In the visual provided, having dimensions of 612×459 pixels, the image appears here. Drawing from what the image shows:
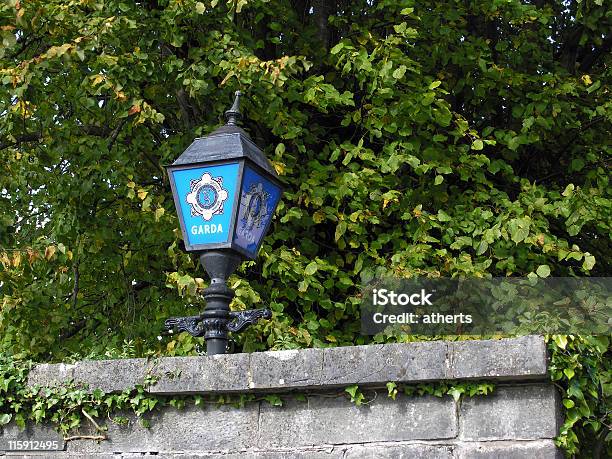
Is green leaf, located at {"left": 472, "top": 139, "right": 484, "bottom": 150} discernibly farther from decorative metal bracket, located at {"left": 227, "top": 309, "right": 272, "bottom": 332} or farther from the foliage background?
decorative metal bracket, located at {"left": 227, "top": 309, "right": 272, "bottom": 332}

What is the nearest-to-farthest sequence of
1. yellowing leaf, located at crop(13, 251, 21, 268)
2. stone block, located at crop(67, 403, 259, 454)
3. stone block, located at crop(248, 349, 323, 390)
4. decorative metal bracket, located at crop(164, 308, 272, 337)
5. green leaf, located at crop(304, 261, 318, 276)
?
stone block, located at crop(248, 349, 323, 390) < stone block, located at crop(67, 403, 259, 454) < decorative metal bracket, located at crop(164, 308, 272, 337) < yellowing leaf, located at crop(13, 251, 21, 268) < green leaf, located at crop(304, 261, 318, 276)

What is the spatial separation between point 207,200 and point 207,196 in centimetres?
2

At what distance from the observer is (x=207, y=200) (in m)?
4.38

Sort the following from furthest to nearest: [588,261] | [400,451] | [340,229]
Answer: [340,229] → [588,261] → [400,451]

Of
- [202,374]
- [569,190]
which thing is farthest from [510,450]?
[569,190]

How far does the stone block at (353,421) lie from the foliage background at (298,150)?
209 centimetres

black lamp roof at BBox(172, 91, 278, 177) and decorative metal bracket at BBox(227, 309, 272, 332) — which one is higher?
black lamp roof at BBox(172, 91, 278, 177)

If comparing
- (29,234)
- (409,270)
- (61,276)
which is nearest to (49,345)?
(61,276)

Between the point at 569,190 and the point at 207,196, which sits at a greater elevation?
the point at 569,190

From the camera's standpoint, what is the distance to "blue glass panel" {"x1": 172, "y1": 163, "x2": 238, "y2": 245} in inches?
170

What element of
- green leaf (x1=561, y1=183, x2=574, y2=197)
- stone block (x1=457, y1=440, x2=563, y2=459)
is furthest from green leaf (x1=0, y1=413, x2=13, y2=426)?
green leaf (x1=561, y1=183, x2=574, y2=197)

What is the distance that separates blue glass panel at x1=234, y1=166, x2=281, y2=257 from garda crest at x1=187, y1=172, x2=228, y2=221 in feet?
0.34

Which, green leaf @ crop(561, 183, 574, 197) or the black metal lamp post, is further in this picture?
green leaf @ crop(561, 183, 574, 197)

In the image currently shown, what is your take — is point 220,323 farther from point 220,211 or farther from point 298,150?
point 298,150
